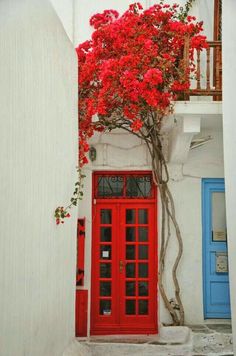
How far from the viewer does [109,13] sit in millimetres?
7152

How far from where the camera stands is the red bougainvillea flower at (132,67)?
6266 millimetres

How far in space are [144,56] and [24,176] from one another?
11.0ft

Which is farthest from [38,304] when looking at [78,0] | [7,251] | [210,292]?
[78,0]

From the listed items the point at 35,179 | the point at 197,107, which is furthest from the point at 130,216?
the point at 35,179

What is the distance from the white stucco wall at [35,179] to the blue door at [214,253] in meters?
2.76

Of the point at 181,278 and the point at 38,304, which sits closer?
the point at 38,304

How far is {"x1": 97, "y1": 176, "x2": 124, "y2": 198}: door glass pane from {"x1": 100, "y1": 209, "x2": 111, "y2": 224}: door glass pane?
0.88ft

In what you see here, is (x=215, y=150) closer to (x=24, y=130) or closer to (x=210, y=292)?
(x=210, y=292)

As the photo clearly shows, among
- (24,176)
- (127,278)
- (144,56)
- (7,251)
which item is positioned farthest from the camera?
(127,278)

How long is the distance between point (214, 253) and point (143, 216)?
1393mm

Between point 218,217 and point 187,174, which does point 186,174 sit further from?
point 218,217

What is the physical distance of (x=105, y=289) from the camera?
7.70 metres

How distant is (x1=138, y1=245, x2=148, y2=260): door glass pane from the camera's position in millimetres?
7734

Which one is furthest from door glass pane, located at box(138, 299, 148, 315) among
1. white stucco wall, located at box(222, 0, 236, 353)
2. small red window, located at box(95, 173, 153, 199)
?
white stucco wall, located at box(222, 0, 236, 353)
